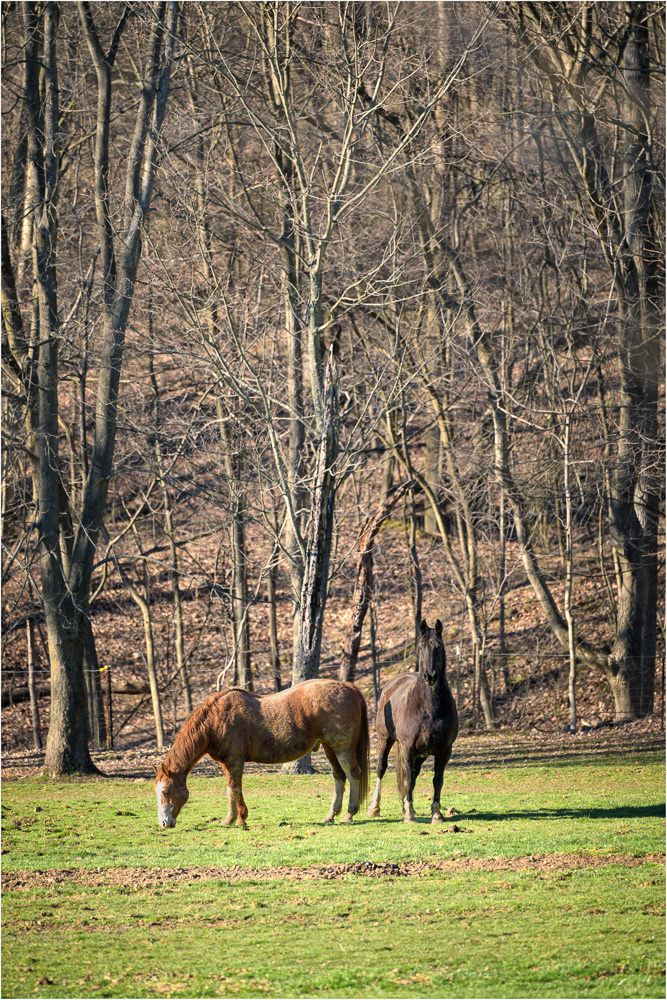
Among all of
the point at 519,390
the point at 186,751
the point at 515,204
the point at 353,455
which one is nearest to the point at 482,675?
the point at 519,390

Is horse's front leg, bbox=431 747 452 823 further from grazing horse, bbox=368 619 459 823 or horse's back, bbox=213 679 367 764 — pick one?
horse's back, bbox=213 679 367 764

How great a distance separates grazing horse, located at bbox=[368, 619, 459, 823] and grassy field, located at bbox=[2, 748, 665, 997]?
18.8 inches

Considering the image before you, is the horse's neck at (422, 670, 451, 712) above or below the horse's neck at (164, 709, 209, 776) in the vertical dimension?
above

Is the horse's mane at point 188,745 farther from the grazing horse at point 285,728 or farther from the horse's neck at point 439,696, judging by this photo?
the horse's neck at point 439,696

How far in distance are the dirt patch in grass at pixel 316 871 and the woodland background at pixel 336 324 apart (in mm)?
5618

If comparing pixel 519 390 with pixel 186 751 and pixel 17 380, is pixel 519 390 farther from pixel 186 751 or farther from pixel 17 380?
pixel 186 751

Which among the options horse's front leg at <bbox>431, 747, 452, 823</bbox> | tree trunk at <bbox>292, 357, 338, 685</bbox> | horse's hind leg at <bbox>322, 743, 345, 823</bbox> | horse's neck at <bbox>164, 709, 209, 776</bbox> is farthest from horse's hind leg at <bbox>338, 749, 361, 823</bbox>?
tree trunk at <bbox>292, 357, 338, 685</bbox>

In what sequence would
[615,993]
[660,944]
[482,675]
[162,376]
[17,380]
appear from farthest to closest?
1. [162,376]
2. [482,675]
3. [17,380]
4. [660,944]
5. [615,993]

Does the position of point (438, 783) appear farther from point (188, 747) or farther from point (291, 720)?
point (188, 747)

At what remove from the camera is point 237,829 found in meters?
11.1

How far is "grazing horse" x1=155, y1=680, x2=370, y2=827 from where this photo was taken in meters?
10.6

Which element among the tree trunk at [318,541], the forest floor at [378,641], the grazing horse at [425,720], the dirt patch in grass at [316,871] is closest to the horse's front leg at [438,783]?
the grazing horse at [425,720]

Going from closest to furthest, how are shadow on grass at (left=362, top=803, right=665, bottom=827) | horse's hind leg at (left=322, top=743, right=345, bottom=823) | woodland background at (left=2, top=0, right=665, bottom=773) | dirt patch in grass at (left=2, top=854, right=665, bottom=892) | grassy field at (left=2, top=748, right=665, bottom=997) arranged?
1. grassy field at (left=2, top=748, right=665, bottom=997)
2. dirt patch in grass at (left=2, top=854, right=665, bottom=892)
3. horse's hind leg at (left=322, top=743, right=345, bottom=823)
4. shadow on grass at (left=362, top=803, right=665, bottom=827)
5. woodland background at (left=2, top=0, right=665, bottom=773)

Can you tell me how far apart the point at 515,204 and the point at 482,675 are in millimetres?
10968
